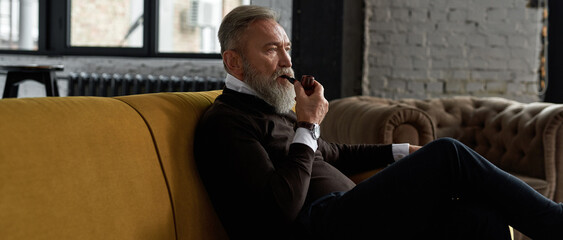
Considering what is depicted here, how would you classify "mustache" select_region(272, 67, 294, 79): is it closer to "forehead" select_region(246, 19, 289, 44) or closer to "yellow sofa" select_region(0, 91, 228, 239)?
"forehead" select_region(246, 19, 289, 44)

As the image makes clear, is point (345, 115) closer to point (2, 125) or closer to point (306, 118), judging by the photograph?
point (306, 118)

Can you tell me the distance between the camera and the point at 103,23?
554 centimetres

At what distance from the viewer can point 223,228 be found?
60.4 inches

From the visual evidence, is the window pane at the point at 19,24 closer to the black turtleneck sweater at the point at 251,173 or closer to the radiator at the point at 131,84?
the radiator at the point at 131,84

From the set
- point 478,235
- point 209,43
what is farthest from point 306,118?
point 209,43

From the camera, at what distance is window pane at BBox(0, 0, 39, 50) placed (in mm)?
5832

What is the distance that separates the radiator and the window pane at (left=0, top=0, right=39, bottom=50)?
0.91 meters

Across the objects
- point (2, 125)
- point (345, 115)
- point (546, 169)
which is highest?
point (2, 125)

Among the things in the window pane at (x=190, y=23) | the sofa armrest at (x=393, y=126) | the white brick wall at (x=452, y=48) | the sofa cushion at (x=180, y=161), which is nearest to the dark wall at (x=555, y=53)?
the white brick wall at (x=452, y=48)

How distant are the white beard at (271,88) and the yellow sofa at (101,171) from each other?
22cm

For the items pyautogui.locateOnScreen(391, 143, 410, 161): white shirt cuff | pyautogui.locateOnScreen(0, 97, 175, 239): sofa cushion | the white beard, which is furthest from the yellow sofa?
pyautogui.locateOnScreen(391, 143, 410, 161): white shirt cuff

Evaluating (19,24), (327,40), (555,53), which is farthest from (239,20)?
(19,24)

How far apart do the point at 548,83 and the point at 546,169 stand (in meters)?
1.80

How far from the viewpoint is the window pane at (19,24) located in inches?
230
